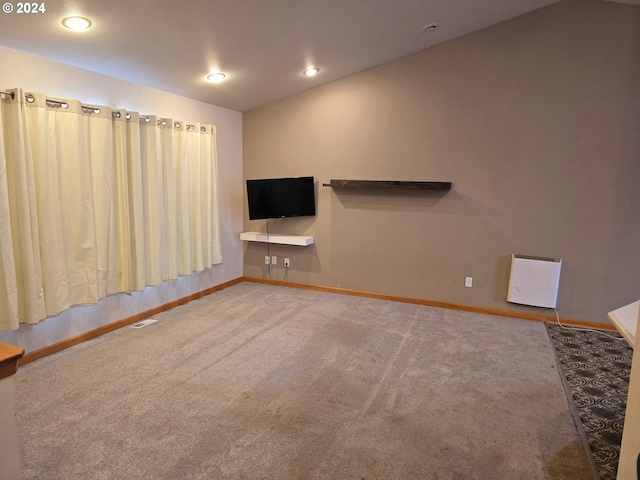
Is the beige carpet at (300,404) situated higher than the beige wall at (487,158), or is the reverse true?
the beige wall at (487,158)

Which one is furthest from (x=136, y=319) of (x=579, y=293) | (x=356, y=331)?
(x=579, y=293)

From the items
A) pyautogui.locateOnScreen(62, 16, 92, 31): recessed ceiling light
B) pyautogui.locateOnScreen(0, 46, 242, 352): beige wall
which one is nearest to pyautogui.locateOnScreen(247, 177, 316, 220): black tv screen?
pyautogui.locateOnScreen(0, 46, 242, 352): beige wall

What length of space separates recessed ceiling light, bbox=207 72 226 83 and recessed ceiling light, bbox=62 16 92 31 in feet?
4.38

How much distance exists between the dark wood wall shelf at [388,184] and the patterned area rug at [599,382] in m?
1.87

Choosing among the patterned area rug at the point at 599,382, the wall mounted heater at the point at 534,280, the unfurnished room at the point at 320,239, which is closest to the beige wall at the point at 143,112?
the unfurnished room at the point at 320,239

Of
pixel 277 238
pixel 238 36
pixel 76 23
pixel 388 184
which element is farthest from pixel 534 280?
pixel 76 23

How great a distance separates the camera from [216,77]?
12.5 feet

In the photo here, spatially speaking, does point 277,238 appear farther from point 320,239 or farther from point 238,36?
point 238,36

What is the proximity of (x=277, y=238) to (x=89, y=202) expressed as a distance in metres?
2.34

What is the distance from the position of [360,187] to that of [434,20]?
1.87m

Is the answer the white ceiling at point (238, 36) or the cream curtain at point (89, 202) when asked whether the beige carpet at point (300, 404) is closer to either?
the cream curtain at point (89, 202)

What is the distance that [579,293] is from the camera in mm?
3910

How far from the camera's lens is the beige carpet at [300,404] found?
191cm

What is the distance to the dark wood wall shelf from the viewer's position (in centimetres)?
419
